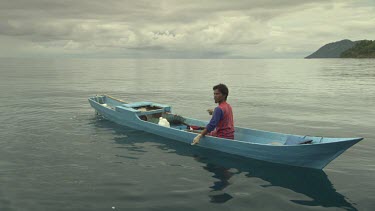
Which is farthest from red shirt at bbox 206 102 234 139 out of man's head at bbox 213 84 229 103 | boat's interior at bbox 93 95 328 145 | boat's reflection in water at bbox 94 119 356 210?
boat's interior at bbox 93 95 328 145

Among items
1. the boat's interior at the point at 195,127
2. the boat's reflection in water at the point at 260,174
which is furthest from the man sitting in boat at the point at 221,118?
the boat's interior at the point at 195,127

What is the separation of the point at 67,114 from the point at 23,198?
14.8 meters

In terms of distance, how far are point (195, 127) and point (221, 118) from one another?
12.0 ft

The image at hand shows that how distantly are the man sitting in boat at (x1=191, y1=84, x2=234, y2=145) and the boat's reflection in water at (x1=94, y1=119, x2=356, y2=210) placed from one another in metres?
0.90

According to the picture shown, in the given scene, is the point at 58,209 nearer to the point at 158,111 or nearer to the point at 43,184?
the point at 43,184

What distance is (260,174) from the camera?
12094 mm

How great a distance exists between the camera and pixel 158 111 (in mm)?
18984

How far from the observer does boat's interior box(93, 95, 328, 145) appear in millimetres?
13398

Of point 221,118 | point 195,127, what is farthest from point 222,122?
point 195,127

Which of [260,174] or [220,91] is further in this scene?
[220,91]

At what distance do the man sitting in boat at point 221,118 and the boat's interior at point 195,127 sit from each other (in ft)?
4.58

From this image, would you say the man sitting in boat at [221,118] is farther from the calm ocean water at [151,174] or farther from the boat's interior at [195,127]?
the boat's interior at [195,127]

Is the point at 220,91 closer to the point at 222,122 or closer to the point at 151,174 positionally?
the point at 222,122

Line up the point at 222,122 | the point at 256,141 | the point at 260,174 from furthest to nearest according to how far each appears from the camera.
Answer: the point at 256,141 < the point at 222,122 < the point at 260,174
